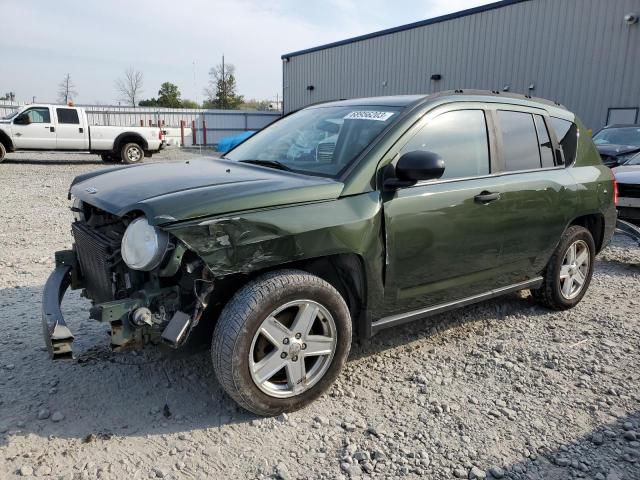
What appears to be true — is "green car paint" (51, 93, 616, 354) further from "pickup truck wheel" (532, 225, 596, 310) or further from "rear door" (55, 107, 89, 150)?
"rear door" (55, 107, 89, 150)

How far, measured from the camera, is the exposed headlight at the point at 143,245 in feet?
8.24

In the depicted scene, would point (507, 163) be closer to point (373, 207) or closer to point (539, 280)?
point (539, 280)

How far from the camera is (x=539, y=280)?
4.36 m

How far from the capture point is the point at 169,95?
5984 centimetres

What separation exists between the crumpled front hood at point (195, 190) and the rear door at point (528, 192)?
1496mm

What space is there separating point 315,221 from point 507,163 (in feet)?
5.92

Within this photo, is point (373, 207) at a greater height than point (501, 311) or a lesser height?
greater

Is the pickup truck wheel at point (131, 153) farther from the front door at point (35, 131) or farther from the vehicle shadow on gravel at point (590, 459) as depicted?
the vehicle shadow on gravel at point (590, 459)

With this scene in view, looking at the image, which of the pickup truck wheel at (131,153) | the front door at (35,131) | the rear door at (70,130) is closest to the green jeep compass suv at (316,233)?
the pickup truck wheel at (131,153)

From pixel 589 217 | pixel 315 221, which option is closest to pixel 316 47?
pixel 589 217

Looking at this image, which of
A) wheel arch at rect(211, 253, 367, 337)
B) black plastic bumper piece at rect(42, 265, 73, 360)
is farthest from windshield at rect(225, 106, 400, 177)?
black plastic bumper piece at rect(42, 265, 73, 360)

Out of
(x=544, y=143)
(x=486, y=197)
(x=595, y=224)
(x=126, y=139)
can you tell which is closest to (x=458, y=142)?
(x=486, y=197)

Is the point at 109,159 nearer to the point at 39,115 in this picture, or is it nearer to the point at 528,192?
the point at 39,115

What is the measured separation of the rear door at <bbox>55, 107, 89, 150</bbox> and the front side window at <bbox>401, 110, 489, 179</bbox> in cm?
1644
